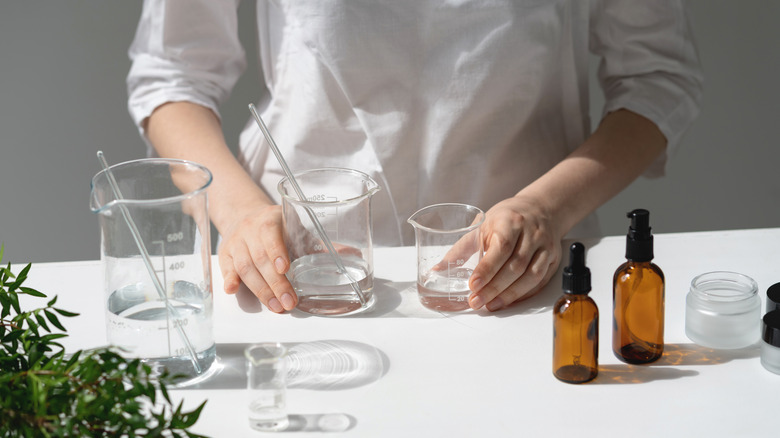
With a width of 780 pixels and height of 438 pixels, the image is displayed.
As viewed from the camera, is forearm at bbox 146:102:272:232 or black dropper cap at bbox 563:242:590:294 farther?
forearm at bbox 146:102:272:232

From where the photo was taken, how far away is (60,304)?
3.44ft

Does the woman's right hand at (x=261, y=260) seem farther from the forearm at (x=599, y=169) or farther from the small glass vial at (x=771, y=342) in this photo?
the small glass vial at (x=771, y=342)

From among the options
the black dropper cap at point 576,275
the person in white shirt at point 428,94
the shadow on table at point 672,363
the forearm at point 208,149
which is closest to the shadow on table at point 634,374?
the shadow on table at point 672,363

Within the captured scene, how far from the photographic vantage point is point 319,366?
36.0 inches

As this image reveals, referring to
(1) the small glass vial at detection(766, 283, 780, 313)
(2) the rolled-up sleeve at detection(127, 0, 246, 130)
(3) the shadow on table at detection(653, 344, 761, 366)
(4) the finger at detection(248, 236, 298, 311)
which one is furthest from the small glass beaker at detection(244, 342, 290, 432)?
(2) the rolled-up sleeve at detection(127, 0, 246, 130)

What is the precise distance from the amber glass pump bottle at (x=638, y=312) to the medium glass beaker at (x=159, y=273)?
43cm

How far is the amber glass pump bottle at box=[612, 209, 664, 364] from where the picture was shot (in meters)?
0.90

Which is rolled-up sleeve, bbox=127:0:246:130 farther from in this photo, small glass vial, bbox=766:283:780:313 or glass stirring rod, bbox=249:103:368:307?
small glass vial, bbox=766:283:780:313

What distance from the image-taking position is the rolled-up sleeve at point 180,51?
1.42 metres

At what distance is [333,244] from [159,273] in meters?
0.26

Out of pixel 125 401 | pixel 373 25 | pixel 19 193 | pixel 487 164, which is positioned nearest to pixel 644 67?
pixel 487 164

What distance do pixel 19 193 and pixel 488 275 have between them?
5.27ft

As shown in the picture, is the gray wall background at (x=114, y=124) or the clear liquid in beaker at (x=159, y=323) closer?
the clear liquid in beaker at (x=159, y=323)

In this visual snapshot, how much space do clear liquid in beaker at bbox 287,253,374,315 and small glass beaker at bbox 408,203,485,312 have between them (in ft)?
0.23
